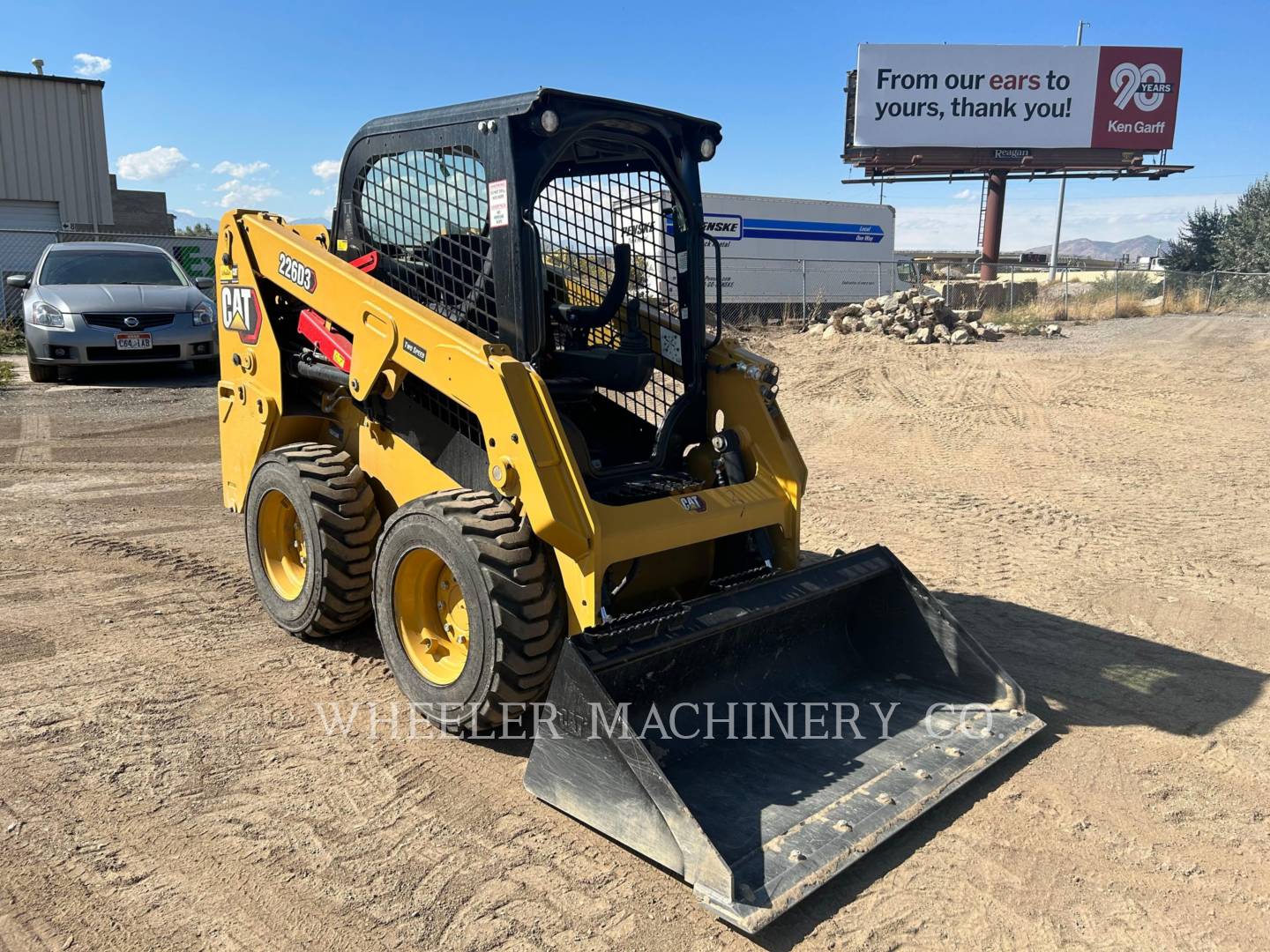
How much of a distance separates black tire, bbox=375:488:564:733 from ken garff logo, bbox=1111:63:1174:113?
3351cm

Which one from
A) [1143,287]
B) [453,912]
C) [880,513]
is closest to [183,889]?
[453,912]

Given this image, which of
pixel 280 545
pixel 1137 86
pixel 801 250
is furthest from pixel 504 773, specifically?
pixel 1137 86

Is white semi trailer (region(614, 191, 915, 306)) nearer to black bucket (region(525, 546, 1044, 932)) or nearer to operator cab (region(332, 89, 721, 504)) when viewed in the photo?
operator cab (region(332, 89, 721, 504))

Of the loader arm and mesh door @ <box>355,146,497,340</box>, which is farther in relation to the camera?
mesh door @ <box>355,146,497,340</box>

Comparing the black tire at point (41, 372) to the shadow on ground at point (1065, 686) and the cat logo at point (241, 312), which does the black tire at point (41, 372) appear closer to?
the cat logo at point (241, 312)

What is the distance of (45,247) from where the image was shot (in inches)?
643

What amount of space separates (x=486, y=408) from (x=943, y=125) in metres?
30.7

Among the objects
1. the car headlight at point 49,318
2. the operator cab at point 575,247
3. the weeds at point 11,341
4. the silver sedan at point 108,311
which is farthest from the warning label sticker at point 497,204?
the weeds at point 11,341

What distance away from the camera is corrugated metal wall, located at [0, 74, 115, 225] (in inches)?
811

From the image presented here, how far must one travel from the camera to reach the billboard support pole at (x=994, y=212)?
30812 mm

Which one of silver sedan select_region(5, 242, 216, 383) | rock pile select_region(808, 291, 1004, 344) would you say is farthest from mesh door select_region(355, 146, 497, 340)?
rock pile select_region(808, 291, 1004, 344)

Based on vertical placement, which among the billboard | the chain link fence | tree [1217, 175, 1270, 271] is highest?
the billboard

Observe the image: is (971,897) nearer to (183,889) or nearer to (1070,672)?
(1070,672)

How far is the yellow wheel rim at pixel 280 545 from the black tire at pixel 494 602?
138 cm
